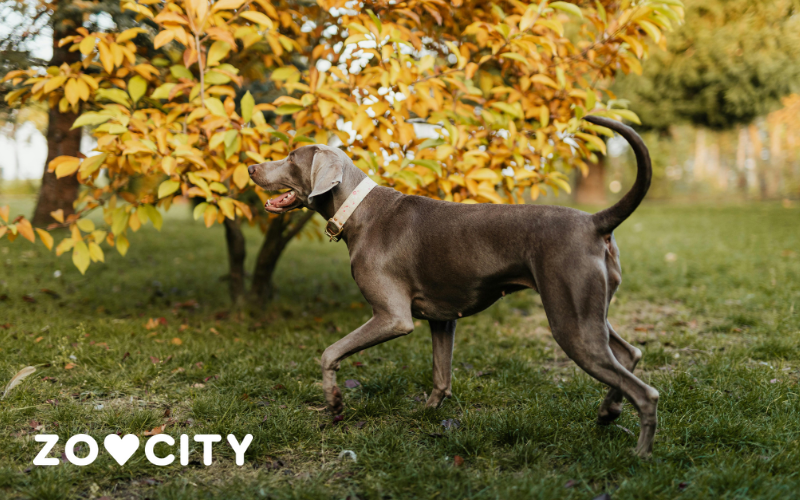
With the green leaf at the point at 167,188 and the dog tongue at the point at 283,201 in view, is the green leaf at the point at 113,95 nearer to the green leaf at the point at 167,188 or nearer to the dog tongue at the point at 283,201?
the green leaf at the point at 167,188

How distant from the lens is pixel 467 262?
2.79 meters

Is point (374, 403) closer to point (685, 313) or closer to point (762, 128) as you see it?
point (685, 313)

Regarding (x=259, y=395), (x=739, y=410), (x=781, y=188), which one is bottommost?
(x=781, y=188)

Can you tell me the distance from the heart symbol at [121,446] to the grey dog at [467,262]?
1018 mm

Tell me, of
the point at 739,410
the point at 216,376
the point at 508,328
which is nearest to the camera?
the point at 739,410

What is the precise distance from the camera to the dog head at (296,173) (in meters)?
3.14

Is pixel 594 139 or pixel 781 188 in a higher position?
pixel 594 139

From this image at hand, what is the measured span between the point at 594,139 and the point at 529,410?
82.1 inches

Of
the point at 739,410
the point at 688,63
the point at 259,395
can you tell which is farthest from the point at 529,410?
the point at 688,63

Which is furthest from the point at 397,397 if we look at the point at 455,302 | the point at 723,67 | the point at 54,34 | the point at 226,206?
the point at 723,67

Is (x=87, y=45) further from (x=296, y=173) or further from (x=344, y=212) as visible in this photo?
(x=344, y=212)

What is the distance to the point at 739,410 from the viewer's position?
3094 millimetres

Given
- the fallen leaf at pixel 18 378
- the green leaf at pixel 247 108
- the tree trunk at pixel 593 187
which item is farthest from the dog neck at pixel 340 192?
the tree trunk at pixel 593 187

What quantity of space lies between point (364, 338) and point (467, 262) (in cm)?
71
